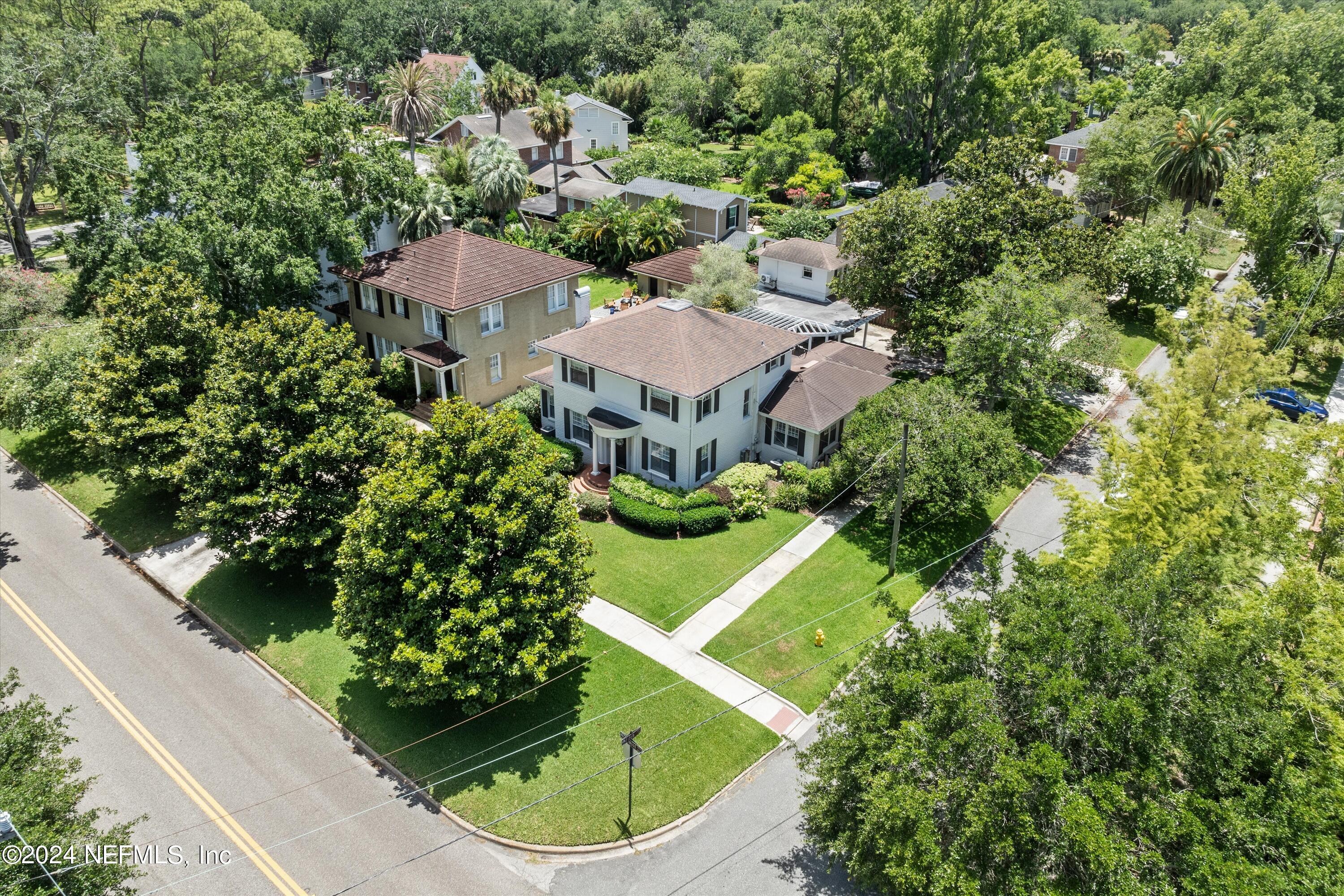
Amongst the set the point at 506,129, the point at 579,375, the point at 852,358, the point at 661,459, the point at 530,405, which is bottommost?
the point at 661,459

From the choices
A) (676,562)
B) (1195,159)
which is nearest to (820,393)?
(676,562)

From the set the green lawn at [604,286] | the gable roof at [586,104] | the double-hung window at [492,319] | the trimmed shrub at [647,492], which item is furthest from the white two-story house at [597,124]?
the trimmed shrub at [647,492]

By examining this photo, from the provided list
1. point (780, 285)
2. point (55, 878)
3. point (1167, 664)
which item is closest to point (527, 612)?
point (55, 878)

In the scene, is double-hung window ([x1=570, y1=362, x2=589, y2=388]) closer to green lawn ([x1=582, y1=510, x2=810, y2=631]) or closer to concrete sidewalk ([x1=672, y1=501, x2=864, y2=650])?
green lawn ([x1=582, y1=510, x2=810, y2=631])

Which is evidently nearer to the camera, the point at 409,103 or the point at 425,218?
the point at 425,218

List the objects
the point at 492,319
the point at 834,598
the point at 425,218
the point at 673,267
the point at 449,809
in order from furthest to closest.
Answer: the point at 673,267 → the point at 425,218 → the point at 492,319 → the point at 834,598 → the point at 449,809

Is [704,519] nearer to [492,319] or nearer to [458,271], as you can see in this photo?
[492,319]

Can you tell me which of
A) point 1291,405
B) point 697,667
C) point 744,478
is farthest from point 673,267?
point 1291,405

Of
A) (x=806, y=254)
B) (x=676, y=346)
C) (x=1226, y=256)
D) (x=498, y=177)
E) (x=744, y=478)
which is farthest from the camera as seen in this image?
(x=1226, y=256)

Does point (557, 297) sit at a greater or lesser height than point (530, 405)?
greater
